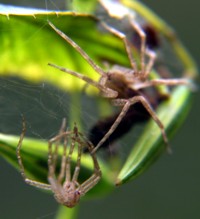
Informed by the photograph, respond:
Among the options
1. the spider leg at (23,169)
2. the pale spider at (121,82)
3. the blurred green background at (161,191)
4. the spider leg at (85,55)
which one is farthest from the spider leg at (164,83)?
the blurred green background at (161,191)

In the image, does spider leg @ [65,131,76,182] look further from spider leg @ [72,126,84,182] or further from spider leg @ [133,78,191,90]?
spider leg @ [133,78,191,90]

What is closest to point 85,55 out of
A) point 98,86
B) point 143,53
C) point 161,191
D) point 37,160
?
point 98,86

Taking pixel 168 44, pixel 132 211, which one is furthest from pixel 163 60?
pixel 132 211

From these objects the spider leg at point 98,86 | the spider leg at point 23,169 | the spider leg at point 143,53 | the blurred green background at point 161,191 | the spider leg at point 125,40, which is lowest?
the blurred green background at point 161,191

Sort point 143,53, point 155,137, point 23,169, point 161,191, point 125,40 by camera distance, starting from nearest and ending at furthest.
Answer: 1. point 23,169
2. point 155,137
3. point 125,40
4. point 143,53
5. point 161,191

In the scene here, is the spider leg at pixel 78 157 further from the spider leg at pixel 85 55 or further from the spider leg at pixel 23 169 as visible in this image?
the spider leg at pixel 85 55

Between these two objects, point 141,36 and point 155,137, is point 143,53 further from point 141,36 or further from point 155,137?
point 155,137
